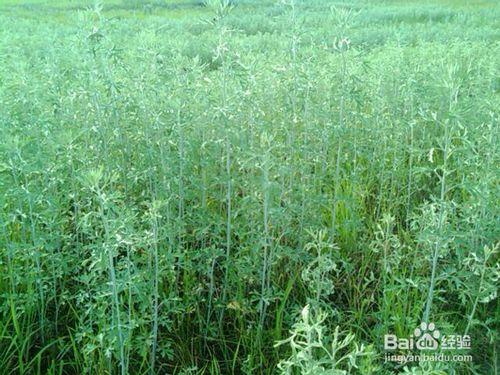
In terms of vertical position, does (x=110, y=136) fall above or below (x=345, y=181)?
above

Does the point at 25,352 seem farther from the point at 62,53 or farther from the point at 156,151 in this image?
the point at 62,53

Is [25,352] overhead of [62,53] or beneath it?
beneath

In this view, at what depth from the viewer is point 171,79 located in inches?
151

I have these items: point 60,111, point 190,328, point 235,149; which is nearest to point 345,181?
point 235,149

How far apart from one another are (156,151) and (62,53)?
1.92 m

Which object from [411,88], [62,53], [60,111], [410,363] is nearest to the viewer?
[410,363]

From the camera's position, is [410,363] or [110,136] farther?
[110,136]

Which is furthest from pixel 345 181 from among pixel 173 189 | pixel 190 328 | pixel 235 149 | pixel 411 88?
pixel 190 328

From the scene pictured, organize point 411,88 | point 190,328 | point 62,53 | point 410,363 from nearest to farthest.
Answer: point 410,363, point 190,328, point 411,88, point 62,53

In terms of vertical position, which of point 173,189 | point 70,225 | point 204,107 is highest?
point 204,107

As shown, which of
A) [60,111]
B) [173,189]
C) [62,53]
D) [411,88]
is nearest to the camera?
[173,189]

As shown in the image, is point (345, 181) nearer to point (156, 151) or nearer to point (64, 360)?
point (156, 151)

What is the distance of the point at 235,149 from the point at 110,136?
35.0 inches

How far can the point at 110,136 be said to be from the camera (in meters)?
3.78
